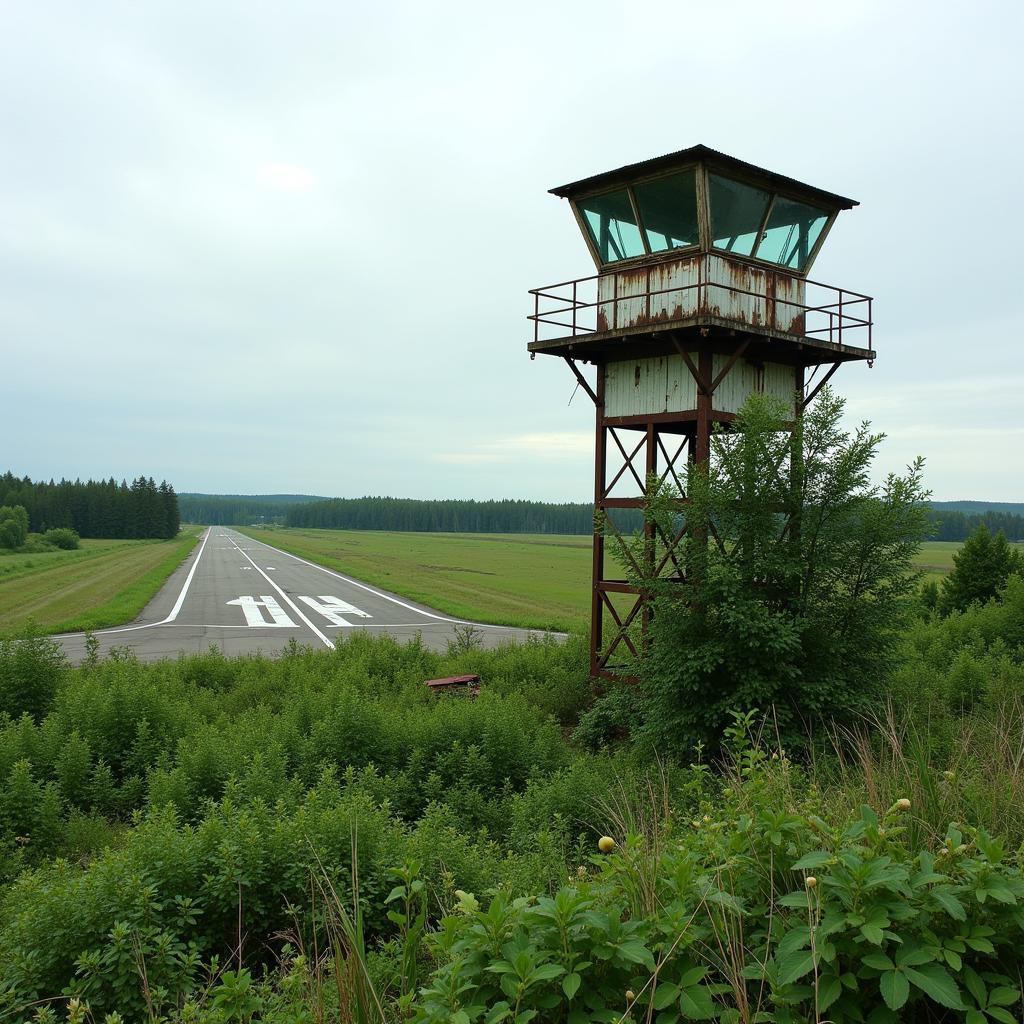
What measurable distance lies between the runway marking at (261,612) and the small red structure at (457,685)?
653 inches

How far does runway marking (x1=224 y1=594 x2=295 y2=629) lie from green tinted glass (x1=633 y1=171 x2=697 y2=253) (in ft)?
79.5

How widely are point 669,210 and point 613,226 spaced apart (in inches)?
56.2

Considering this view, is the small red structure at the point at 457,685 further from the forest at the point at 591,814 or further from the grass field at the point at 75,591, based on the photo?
the grass field at the point at 75,591

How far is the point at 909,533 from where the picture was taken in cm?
1277

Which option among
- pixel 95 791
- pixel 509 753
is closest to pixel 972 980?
pixel 509 753

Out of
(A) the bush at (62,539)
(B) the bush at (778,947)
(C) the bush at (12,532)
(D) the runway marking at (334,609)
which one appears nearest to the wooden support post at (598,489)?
(B) the bush at (778,947)

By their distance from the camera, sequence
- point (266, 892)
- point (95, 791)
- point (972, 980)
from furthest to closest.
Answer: point (95, 791), point (266, 892), point (972, 980)

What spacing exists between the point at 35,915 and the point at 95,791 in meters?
6.07

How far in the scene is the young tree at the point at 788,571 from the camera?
12.4 m

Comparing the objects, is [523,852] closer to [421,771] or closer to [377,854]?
[377,854]

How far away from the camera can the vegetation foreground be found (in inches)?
136

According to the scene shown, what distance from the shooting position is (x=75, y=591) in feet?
153

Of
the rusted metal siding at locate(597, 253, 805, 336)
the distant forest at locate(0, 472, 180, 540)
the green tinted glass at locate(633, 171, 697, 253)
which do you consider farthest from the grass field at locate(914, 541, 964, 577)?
the distant forest at locate(0, 472, 180, 540)

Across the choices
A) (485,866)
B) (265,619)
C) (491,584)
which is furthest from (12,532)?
(485,866)
